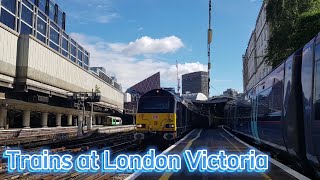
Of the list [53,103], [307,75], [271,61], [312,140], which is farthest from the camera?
[53,103]

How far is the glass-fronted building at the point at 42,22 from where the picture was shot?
5134 cm

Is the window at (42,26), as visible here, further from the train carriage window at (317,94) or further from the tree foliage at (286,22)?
the train carriage window at (317,94)

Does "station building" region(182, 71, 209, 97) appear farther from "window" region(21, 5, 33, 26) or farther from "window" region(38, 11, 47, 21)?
"window" region(21, 5, 33, 26)

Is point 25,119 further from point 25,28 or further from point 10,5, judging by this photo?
point 10,5

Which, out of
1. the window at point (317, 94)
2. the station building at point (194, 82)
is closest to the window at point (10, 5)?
the window at point (317, 94)

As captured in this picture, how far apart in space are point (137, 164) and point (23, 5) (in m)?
48.5

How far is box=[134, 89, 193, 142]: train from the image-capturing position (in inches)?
853

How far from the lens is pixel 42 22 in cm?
6372

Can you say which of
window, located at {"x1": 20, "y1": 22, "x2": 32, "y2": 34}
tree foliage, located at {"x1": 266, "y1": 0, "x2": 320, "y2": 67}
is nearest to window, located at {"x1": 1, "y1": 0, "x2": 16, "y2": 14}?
window, located at {"x1": 20, "y1": 22, "x2": 32, "y2": 34}

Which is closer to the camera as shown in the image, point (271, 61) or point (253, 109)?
point (253, 109)

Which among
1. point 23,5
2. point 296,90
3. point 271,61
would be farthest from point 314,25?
point 23,5

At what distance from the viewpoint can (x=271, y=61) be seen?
112 feet

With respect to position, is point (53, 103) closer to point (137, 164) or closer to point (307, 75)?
point (137, 164)

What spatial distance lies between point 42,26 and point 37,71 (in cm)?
2289
